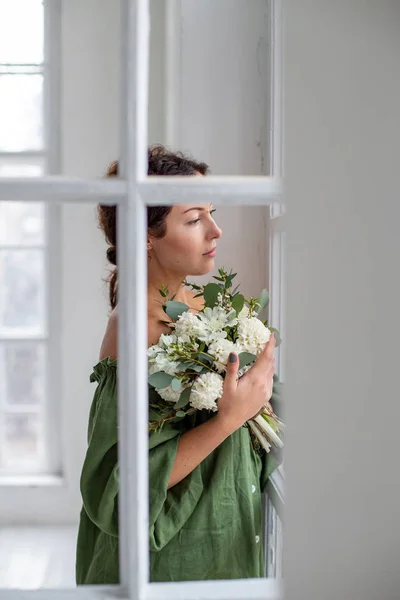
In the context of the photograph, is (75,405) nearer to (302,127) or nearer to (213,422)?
(213,422)

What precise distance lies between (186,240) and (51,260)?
1.02 m

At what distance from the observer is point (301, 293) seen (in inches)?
18.0

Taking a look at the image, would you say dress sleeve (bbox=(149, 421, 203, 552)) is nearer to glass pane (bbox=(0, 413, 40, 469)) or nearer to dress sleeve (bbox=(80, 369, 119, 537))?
dress sleeve (bbox=(80, 369, 119, 537))

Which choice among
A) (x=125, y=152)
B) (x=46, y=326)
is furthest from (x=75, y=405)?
(x=125, y=152)

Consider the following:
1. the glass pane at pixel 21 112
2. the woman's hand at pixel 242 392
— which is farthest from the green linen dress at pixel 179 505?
the glass pane at pixel 21 112

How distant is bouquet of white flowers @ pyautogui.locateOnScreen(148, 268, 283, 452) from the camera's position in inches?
42.0

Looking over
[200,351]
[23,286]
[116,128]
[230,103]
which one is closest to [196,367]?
[200,351]

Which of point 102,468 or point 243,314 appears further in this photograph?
point 243,314

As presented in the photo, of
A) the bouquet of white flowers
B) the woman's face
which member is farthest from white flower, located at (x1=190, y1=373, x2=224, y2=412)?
the woman's face

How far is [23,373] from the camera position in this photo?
2.26 m

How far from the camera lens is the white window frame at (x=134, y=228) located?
0.49m

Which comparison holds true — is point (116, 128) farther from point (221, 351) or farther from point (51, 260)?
point (221, 351)

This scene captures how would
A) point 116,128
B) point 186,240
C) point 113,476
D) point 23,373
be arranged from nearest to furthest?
point 113,476 < point 186,240 < point 116,128 < point 23,373

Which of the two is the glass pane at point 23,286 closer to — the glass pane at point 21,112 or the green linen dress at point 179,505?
the glass pane at point 21,112
